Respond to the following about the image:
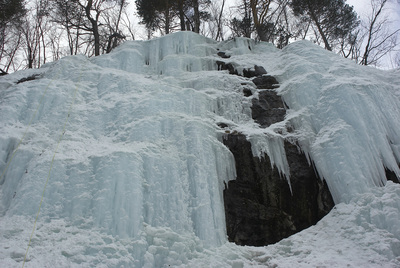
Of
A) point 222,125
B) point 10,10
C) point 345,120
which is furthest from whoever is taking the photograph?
point 10,10

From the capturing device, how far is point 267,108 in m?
6.98

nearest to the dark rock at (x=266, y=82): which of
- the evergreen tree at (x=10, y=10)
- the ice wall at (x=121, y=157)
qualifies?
the ice wall at (x=121, y=157)

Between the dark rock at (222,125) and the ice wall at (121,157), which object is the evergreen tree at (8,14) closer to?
the ice wall at (121,157)

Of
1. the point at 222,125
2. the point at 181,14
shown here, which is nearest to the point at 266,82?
the point at 222,125

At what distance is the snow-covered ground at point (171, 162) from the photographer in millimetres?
3830

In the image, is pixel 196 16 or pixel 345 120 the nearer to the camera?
pixel 345 120

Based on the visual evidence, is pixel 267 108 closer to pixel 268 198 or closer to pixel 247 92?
pixel 247 92

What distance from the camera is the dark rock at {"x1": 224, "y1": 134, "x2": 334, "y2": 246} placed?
498 centimetres

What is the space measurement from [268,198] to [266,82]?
13.4 ft

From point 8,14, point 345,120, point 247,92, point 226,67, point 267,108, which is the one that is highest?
point 8,14

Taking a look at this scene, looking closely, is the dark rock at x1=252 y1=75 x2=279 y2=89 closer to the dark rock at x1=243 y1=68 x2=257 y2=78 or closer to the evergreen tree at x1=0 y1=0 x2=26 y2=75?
the dark rock at x1=243 y1=68 x2=257 y2=78

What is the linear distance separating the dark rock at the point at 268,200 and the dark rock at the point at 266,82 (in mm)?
2642

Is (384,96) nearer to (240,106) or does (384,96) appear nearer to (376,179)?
(376,179)

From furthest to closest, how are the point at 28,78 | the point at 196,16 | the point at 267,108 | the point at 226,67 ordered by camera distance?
the point at 196,16 → the point at 226,67 → the point at 28,78 → the point at 267,108
